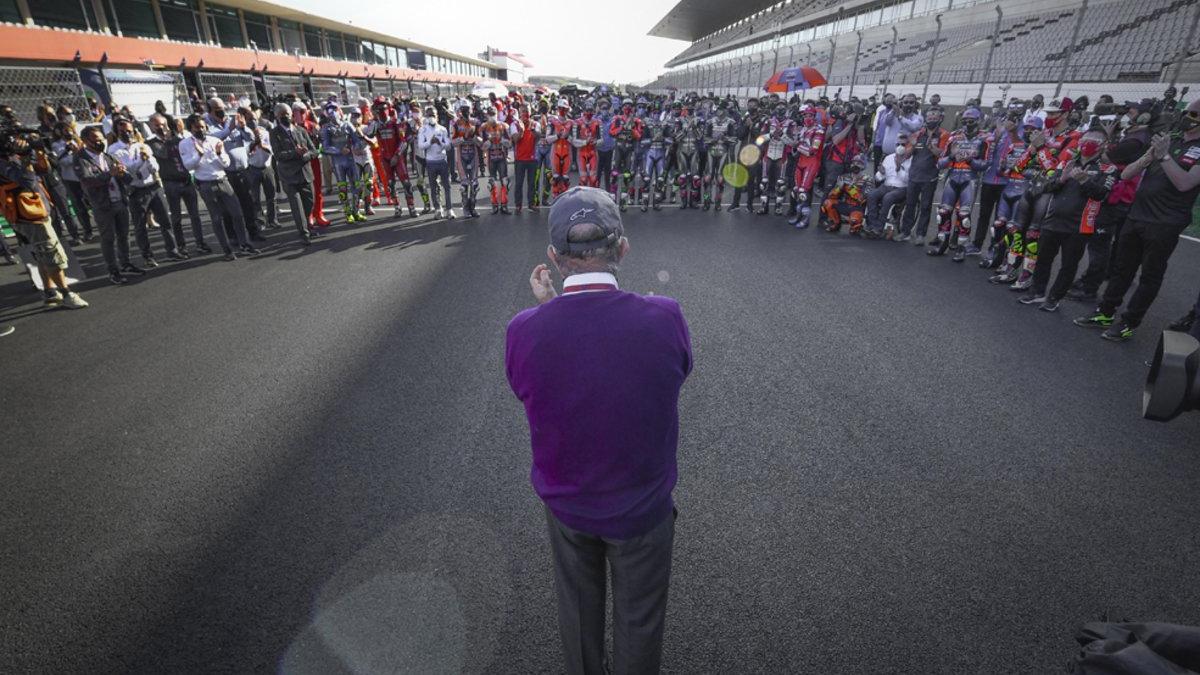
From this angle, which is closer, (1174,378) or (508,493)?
(1174,378)

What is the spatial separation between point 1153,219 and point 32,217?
1162 cm

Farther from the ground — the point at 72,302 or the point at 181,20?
the point at 181,20

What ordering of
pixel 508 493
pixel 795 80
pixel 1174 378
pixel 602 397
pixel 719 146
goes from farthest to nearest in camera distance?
pixel 795 80, pixel 719 146, pixel 508 493, pixel 602 397, pixel 1174 378

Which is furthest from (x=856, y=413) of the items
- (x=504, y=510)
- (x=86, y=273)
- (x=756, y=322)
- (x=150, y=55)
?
(x=150, y=55)

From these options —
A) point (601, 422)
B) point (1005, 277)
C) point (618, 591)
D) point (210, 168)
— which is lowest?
point (1005, 277)

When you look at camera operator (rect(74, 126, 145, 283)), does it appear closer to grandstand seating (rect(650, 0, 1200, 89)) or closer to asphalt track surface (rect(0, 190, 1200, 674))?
asphalt track surface (rect(0, 190, 1200, 674))

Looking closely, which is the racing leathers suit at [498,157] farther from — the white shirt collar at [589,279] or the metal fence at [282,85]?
the metal fence at [282,85]

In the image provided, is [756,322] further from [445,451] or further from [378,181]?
[378,181]

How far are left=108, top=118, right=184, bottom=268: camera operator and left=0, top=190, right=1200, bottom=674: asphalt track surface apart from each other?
190 centimetres

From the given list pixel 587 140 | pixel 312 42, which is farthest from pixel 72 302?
pixel 312 42

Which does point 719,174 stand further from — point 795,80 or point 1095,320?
point 795,80

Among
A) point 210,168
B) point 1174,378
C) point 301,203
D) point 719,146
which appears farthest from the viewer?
point 719,146

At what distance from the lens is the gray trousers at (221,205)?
7.75m

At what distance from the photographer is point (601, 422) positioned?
1.59 metres
